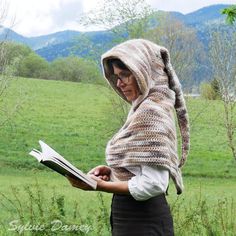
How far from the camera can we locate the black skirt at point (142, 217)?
291 cm

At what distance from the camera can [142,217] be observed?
9.57ft

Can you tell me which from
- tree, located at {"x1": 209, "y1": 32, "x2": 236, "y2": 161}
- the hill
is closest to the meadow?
the hill

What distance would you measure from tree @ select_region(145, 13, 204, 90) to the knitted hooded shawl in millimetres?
17990

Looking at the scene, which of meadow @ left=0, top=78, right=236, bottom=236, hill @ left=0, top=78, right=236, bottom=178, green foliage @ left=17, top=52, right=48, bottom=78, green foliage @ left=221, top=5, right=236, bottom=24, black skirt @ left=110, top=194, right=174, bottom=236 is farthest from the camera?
green foliage @ left=17, top=52, right=48, bottom=78

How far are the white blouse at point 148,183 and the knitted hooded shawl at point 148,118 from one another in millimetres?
34

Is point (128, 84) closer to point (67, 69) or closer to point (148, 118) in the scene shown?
point (148, 118)

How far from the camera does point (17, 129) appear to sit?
28484 mm

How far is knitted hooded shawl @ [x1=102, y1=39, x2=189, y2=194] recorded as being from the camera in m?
2.84

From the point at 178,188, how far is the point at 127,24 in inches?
701

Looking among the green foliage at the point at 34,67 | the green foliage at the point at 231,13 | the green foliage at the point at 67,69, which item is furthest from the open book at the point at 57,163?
the green foliage at the point at 34,67

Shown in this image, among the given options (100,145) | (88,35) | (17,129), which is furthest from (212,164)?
(17,129)

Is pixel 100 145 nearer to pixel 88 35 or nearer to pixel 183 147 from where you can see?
pixel 88 35

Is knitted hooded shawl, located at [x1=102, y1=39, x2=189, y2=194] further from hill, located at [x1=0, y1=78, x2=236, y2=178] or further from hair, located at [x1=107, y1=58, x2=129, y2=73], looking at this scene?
hill, located at [x1=0, y1=78, x2=236, y2=178]

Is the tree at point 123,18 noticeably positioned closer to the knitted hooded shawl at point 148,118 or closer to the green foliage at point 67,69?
the knitted hooded shawl at point 148,118
